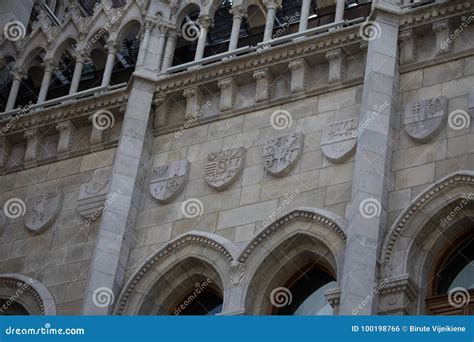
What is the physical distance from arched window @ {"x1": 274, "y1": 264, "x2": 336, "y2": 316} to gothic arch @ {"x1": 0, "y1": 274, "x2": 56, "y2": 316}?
4.53m

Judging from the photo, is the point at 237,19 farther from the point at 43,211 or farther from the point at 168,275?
the point at 168,275

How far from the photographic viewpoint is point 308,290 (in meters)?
27.5

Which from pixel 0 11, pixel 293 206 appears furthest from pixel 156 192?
pixel 0 11

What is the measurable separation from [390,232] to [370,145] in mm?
1701

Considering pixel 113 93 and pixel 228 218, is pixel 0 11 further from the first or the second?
pixel 228 218

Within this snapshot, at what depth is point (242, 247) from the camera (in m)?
27.6

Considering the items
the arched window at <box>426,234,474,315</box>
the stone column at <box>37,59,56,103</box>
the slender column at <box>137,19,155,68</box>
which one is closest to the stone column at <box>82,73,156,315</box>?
the slender column at <box>137,19,155,68</box>

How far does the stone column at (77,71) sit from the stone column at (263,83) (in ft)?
14.2

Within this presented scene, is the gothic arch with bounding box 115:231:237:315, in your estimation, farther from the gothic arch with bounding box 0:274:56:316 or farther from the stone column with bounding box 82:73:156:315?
the gothic arch with bounding box 0:274:56:316

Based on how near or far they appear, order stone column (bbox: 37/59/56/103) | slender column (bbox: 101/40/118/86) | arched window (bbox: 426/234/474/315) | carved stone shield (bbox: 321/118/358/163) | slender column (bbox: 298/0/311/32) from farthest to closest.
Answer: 1. stone column (bbox: 37/59/56/103)
2. slender column (bbox: 101/40/118/86)
3. slender column (bbox: 298/0/311/32)
4. carved stone shield (bbox: 321/118/358/163)
5. arched window (bbox: 426/234/474/315)

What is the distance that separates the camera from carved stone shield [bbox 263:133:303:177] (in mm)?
28189

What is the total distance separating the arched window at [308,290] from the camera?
2723cm

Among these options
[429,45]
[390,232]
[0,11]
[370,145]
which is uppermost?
[0,11]

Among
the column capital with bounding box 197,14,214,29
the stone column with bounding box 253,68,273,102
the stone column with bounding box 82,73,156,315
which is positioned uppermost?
the column capital with bounding box 197,14,214,29
